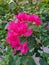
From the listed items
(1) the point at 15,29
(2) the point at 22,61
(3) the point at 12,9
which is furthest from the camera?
(3) the point at 12,9

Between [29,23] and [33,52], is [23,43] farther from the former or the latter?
[33,52]

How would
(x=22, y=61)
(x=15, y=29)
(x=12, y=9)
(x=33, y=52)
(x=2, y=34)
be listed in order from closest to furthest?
(x=15, y=29) < (x=22, y=61) < (x=33, y=52) < (x=2, y=34) < (x=12, y=9)

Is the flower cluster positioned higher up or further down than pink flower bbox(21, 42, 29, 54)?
higher up

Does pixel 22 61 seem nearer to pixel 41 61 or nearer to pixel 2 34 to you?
pixel 41 61

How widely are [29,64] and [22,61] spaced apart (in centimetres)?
5

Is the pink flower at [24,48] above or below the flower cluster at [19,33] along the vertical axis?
below

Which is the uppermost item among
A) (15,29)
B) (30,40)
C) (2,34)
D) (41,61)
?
(15,29)

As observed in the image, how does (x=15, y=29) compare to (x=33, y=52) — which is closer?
(x=15, y=29)

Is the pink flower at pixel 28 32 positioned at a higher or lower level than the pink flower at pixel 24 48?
higher

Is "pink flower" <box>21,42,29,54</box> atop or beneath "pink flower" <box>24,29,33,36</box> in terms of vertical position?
beneath

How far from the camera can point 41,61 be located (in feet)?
5.55

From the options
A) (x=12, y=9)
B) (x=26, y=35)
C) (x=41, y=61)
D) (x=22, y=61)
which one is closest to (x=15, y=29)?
(x=26, y=35)

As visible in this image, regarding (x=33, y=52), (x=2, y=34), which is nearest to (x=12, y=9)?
(x=2, y=34)

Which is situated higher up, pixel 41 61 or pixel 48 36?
pixel 48 36
